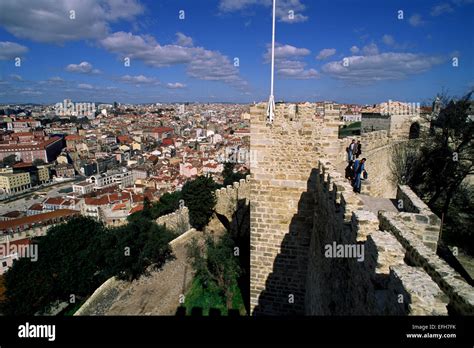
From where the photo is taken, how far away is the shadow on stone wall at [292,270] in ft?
19.3

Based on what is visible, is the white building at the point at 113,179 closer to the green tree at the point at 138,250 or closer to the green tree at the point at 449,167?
the green tree at the point at 138,250

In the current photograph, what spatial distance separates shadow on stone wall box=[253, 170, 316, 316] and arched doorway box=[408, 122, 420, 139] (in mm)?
11662

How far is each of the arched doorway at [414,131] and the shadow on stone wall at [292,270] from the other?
11.7 metres

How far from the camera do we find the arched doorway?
14823 mm

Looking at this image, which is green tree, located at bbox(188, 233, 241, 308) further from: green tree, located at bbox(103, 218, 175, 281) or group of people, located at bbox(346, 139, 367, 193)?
group of people, located at bbox(346, 139, 367, 193)

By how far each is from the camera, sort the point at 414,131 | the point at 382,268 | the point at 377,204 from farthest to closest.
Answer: the point at 414,131 < the point at 377,204 < the point at 382,268

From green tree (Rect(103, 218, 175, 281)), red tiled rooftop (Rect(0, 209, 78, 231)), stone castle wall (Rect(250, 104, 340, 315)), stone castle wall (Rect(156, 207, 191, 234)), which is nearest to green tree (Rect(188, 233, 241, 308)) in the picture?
green tree (Rect(103, 218, 175, 281))

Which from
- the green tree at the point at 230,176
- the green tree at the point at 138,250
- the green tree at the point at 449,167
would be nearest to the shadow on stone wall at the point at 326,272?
the green tree at the point at 449,167

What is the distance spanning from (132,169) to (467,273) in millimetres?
70794

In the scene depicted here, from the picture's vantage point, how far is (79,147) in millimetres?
98250

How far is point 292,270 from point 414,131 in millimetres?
12297

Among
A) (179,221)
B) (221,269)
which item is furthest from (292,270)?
(179,221)

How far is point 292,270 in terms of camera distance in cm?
620

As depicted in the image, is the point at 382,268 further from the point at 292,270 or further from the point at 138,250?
the point at 138,250
